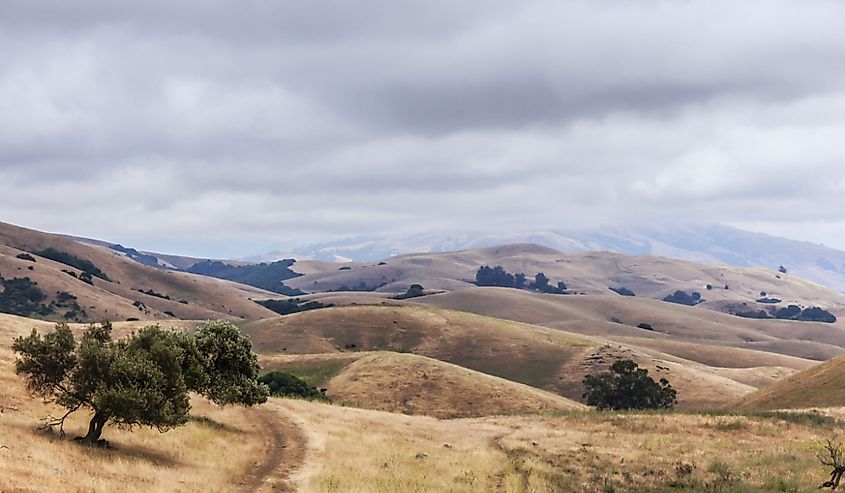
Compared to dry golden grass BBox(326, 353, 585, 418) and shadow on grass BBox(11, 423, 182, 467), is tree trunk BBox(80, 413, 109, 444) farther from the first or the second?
dry golden grass BBox(326, 353, 585, 418)

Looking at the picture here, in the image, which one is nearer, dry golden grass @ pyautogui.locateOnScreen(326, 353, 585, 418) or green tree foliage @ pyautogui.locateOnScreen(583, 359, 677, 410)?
dry golden grass @ pyautogui.locateOnScreen(326, 353, 585, 418)

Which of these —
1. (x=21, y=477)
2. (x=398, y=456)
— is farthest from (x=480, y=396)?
(x=21, y=477)

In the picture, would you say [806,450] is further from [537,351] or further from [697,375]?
[537,351]

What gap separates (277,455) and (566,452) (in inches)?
739

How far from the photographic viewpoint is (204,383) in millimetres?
38312

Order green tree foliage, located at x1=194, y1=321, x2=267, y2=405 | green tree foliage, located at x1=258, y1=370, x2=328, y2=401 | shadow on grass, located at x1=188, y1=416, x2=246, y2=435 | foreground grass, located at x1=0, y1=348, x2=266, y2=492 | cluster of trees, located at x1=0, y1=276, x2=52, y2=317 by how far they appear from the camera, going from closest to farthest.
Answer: foreground grass, located at x1=0, y1=348, x2=266, y2=492 → shadow on grass, located at x1=188, y1=416, x2=246, y2=435 → green tree foliage, located at x1=194, y1=321, x2=267, y2=405 → green tree foliage, located at x1=258, y1=370, x2=328, y2=401 → cluster of trees, located at x1=0, y1=276, x2=52, y2=317

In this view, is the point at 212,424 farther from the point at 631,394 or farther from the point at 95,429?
the point at 631,394

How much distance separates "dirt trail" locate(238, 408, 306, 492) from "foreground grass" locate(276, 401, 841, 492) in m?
0.91

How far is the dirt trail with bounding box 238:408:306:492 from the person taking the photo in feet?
89.1

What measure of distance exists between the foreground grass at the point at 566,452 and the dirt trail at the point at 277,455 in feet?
2.99

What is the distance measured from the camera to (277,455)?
33.8 metres

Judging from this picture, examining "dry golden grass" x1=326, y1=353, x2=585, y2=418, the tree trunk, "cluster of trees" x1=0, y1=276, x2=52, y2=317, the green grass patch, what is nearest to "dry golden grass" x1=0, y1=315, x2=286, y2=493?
the tree trunk

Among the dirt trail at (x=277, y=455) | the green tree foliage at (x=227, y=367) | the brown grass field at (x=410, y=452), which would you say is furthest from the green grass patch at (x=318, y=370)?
the green tree foliage at (x=227, y=367)

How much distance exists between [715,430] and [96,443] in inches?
1620
